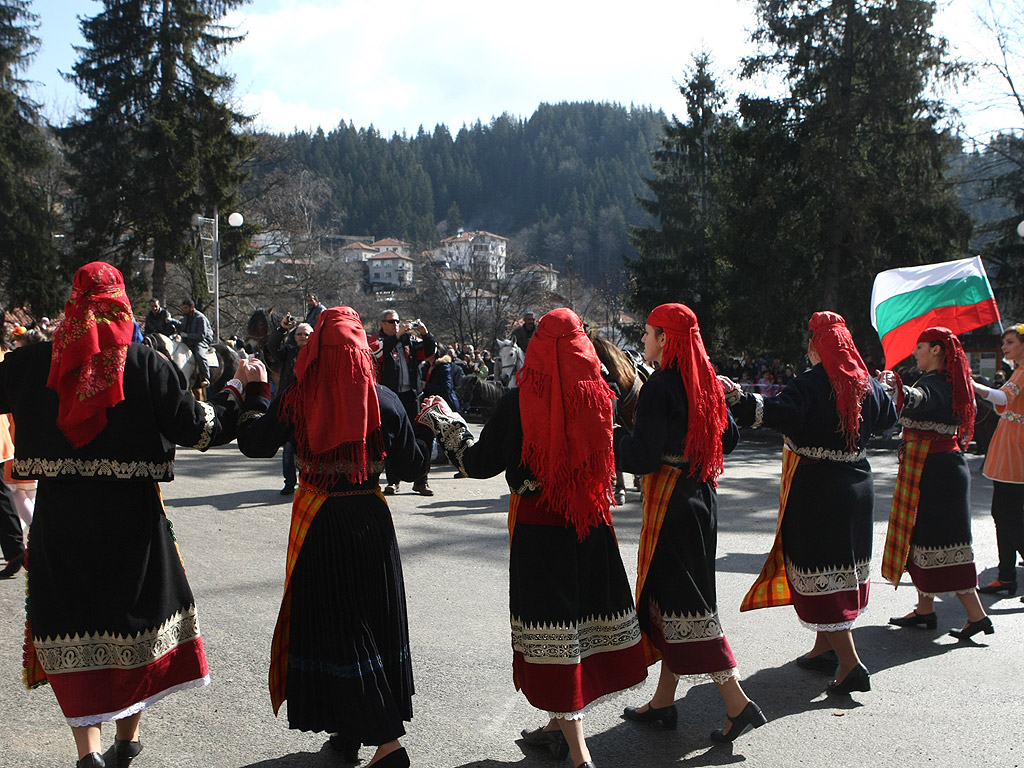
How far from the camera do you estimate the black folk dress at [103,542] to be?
10.4ft

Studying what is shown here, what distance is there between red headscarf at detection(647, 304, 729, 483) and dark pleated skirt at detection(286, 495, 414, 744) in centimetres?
136

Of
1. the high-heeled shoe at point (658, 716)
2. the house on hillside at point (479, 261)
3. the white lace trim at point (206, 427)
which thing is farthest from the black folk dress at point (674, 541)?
the house on hillside at point (479, 261)

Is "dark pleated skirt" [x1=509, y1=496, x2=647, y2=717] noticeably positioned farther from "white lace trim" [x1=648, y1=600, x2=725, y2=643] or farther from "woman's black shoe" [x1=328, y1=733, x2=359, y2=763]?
"woman's black shoe" [x1=328, y1=733, x2=359, y2=763]

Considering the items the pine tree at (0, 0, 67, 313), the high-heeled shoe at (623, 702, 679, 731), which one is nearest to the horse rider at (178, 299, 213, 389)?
the high-heeled shoe at (623, 702, 679, 731)

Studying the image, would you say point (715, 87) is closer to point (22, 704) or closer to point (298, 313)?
point (298, 313)

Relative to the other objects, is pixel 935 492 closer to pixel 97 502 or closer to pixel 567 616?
pixel 567 616

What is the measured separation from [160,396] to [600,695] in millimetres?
2090

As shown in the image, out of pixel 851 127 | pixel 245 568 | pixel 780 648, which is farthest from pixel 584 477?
pixel 851 127

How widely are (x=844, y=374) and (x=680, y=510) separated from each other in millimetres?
1181

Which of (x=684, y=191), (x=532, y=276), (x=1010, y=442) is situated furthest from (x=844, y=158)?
(x=532, y=276)

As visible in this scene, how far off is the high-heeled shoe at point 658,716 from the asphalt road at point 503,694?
0.11 feet

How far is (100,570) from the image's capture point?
10.5 feet

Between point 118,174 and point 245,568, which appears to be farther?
point 118,174

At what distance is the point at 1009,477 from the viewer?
19.1ft
